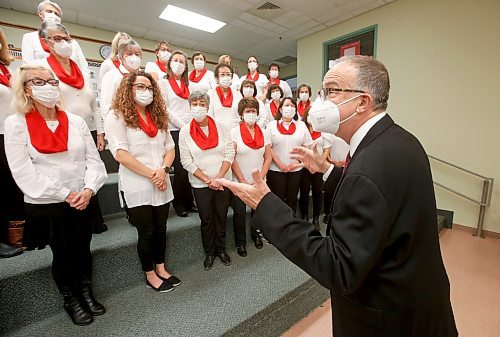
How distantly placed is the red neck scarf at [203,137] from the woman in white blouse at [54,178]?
82 cm

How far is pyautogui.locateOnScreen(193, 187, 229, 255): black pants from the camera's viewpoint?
2.22 metres

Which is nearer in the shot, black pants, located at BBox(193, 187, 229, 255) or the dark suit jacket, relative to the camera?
→ the dark suit jacket

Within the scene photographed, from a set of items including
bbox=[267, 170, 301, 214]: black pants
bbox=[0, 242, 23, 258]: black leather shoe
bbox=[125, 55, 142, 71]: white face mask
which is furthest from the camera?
bbox=[267, 170, 301, 214]: black pants

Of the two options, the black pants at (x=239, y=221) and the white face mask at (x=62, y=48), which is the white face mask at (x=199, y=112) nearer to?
the black pants at (x=239, y=221)

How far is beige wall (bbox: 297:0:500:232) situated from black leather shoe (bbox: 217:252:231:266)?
3814mm

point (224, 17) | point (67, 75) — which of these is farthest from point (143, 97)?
point (224, 17)

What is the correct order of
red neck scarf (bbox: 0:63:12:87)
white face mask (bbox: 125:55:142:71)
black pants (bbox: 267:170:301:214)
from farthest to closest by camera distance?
1. black pants (bbox: 267:170:301:214)
2. white face mask (bbox: 125:55:142:71)
3. red neck scarf (bbox: 0:63:12:87)

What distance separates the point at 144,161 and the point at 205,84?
64.9 inches

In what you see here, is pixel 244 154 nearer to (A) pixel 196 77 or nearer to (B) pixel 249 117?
(B) pixel 249 117

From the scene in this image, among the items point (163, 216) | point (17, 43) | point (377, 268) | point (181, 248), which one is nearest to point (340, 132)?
point (377, 268)

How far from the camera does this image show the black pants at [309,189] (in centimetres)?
313

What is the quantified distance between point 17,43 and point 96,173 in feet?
16.7

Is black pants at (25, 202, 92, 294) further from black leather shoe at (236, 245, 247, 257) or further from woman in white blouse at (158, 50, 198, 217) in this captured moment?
black leather shoe at (236, 245, 247, 257)

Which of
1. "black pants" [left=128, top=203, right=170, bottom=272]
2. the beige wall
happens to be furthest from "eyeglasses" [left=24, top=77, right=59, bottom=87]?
the beige wall
